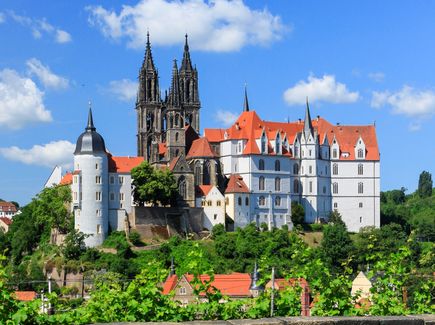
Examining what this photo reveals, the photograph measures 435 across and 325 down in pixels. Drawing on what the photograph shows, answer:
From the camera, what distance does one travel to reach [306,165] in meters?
87.1

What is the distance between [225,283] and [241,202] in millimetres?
32593

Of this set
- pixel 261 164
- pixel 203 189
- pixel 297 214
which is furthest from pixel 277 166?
pixel 203 189

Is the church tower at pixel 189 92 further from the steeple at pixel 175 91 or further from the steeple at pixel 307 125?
the steeple at pixel 307 125

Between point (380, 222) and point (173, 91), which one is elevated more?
point (173, 91)

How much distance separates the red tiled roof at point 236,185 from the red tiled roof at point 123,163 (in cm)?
895

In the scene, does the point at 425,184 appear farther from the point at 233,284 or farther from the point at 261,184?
the point at 233,284

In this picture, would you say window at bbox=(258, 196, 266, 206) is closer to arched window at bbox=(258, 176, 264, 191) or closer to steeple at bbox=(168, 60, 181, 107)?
arched window at bbox=(258, 176, 264, 191)

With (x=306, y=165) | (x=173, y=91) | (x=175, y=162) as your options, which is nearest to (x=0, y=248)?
(x=175, y=162)

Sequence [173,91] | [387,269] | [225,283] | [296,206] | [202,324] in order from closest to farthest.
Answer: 1. [202,324]
2. [387,269]
3. [225,283]
4. [296,206]
5. [173,91]

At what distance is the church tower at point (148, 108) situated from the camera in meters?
87.4

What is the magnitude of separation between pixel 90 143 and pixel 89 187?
3.67 metres

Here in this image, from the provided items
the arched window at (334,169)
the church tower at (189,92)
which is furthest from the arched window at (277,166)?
the church tower at (189,92)

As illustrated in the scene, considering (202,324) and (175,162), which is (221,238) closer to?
(175,162)

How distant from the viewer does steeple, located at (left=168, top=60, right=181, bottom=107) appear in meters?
87.8
